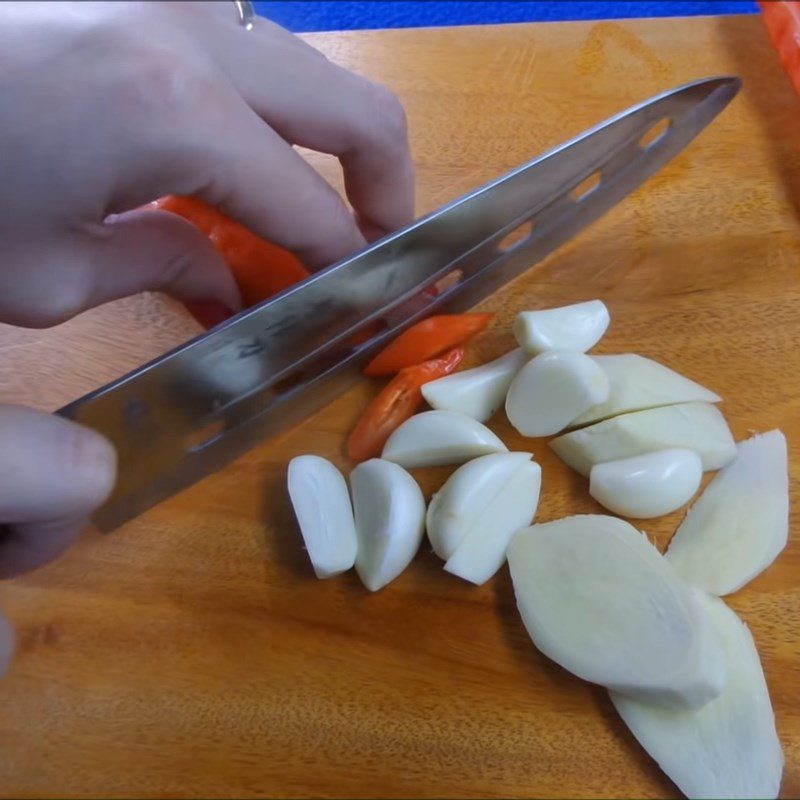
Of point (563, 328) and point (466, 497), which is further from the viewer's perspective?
point (563, 328)

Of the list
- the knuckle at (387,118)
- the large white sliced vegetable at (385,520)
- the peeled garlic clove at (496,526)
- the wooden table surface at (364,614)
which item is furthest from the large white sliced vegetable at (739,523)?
the knuckle at (387,118)

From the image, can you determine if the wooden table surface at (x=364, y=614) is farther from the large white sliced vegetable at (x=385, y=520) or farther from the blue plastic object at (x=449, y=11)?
the blue plastic object at (x=449, y=11)

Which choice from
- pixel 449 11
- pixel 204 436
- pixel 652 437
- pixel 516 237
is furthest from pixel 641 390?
pixel 449 11

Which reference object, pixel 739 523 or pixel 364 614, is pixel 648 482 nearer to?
pixel 739 523

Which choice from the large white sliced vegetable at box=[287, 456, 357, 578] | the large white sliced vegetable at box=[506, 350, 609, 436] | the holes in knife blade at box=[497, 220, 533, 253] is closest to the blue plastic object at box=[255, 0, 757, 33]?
the holes in knife blade at box=[497, 220, 533, 253]

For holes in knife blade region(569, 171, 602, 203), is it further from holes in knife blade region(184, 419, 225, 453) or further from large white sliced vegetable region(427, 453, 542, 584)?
holes in knife blade region(184, 419, 225, 453)

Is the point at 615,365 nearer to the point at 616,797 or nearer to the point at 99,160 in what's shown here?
the point at 616,797
